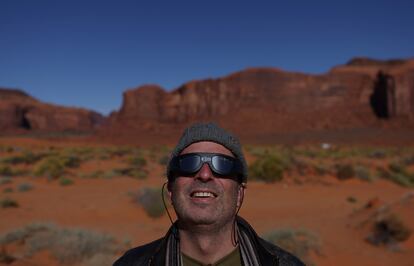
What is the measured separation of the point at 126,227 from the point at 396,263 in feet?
18.6

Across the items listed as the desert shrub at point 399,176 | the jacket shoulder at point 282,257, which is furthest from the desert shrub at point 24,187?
the desert shrub at point 399,176

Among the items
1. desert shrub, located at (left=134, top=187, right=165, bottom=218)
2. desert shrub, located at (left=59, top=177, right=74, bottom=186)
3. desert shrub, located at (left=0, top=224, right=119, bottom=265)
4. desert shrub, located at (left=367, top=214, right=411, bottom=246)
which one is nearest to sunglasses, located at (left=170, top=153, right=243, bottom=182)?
desert shrub, located at (left=0, top=224, right=119, bottom=265)

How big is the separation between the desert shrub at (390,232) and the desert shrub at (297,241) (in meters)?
1.23

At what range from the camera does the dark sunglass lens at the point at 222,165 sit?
201 cm

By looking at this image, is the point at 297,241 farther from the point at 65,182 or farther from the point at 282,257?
the point at 65,182

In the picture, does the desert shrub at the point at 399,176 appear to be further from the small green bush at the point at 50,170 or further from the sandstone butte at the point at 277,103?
the sandstone butte at the point at 277,103

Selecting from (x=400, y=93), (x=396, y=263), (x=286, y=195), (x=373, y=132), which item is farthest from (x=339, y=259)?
(x=400, y=93)

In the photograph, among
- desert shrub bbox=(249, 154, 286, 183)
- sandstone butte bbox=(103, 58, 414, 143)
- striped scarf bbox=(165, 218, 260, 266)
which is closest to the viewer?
striped scarf bbox=(165, 218, 260, 266)

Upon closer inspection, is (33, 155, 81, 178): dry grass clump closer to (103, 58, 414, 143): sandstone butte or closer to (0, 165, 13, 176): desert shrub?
(0, 165, 13, 176): desert shrub

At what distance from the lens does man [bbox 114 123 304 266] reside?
1.90 meters

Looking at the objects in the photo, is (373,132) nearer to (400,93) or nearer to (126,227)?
(400,93)

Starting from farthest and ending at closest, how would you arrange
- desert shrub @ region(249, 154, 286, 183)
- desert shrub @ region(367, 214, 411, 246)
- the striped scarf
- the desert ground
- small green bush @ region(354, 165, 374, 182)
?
small green bush @ region(354, 165, 374, 182) → desert shrub @ region(249, 154, 286, 183) → desert shrub @ region(367, 214, 411, 246) → the desert ground → the striped scarf

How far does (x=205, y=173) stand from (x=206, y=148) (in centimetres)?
15

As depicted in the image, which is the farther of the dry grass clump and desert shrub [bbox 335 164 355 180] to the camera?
desert shrub [bbox 335 164 355 180]
